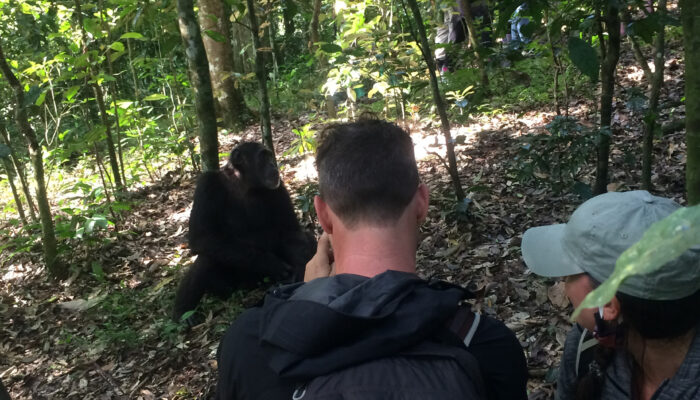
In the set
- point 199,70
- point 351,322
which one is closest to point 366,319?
point 351,322

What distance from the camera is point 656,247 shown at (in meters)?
0.49

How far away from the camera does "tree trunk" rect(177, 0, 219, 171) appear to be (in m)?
4.74

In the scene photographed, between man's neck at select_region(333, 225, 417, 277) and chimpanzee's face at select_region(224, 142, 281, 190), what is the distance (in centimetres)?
381

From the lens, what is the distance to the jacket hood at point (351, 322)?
1.12 meters

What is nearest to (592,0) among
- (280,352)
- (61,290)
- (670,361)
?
(670,361)

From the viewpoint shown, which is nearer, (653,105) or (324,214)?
(324,214)

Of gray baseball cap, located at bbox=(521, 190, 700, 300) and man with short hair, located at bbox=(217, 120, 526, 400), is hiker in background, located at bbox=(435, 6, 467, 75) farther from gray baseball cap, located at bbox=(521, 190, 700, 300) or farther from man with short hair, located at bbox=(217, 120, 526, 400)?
man with short hair, located at bbox=(217, 120, 526, 400)

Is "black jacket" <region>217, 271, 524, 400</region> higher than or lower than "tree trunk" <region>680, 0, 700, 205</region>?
lower

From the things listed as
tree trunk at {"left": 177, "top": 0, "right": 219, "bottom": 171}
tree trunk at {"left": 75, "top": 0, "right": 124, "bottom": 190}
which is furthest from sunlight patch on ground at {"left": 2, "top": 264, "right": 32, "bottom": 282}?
tree trunk at {"left": 177, "top": 0, "right": 219, "bottom": 171}

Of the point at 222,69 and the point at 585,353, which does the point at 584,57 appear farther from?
Result: the point at 222,69

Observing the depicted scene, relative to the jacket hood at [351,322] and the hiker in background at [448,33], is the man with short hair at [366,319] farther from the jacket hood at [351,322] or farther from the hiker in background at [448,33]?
the hiker in background at [448,33]

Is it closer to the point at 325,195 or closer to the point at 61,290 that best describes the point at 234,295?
the point at 61,290

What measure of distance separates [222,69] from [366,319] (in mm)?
9894

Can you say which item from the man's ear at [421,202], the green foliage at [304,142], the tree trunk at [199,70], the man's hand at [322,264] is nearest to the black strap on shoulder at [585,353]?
the man's ear at [421,202]
